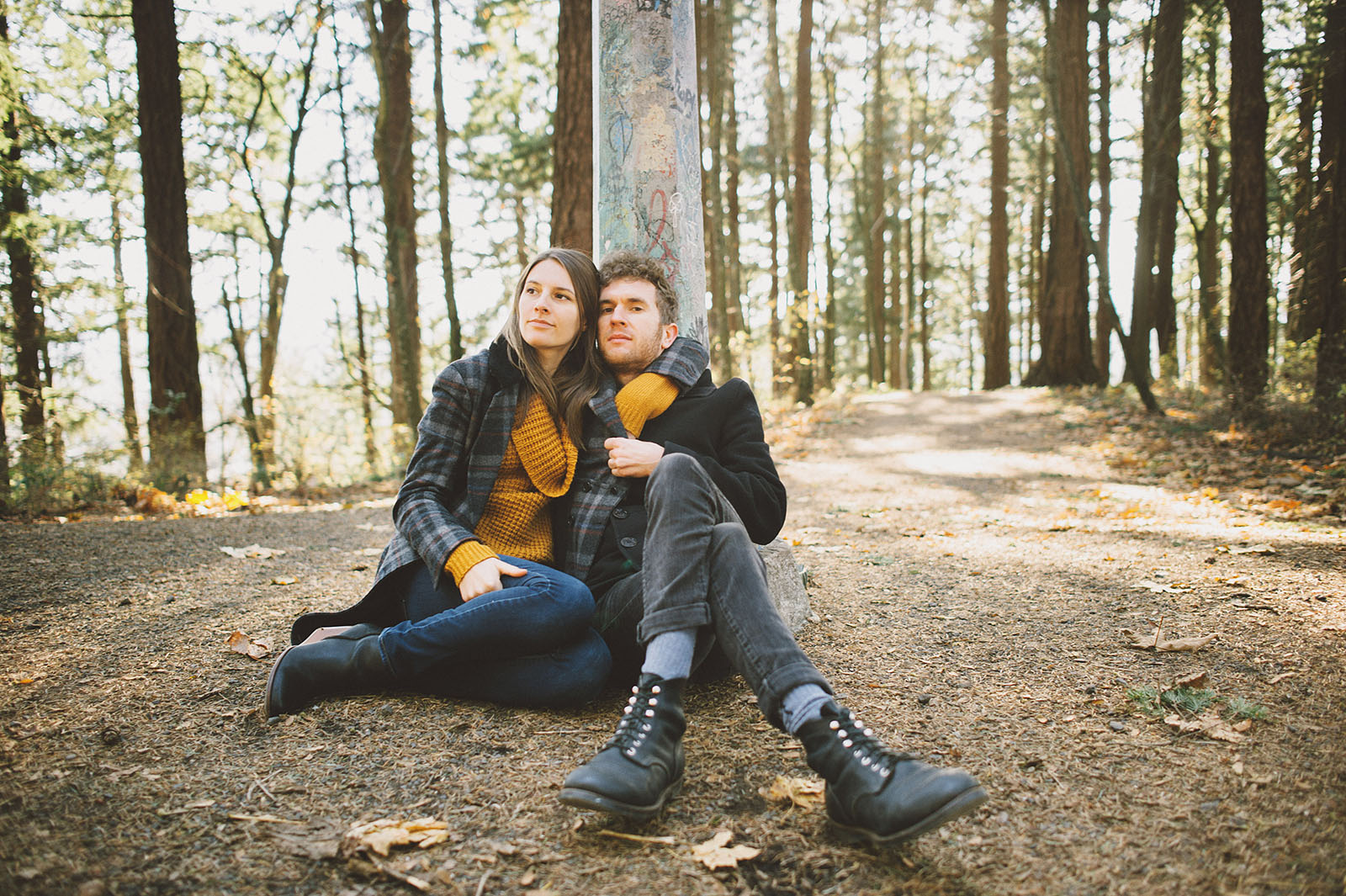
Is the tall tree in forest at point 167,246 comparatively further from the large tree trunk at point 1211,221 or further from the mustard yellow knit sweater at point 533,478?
the large tree trunk at point 1211,221

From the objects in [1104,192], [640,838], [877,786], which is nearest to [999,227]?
[1104,192]

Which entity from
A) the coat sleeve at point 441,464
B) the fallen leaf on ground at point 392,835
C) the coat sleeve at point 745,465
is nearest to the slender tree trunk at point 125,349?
the coat sleeve at point 441,464

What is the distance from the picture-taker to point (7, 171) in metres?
7.71

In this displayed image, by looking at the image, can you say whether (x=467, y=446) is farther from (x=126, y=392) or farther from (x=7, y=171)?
(x=126, y=392)

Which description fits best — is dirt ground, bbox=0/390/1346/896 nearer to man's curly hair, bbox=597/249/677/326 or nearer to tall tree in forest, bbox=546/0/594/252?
man's curly hair, bbox=597/249/677/326

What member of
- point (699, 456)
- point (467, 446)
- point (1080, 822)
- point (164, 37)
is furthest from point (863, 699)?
point (164, 37)

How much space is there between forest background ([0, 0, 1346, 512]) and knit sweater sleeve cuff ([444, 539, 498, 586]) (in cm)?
351

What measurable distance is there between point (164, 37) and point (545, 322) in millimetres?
7768

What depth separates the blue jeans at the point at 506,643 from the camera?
2.19m

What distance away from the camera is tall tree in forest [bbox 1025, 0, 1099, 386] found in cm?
1210

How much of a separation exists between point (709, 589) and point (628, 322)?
3.46ft

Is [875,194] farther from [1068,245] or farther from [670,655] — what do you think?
[670,655]

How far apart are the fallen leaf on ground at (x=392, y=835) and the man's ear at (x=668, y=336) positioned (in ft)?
5.67

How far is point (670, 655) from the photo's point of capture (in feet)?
6.50
